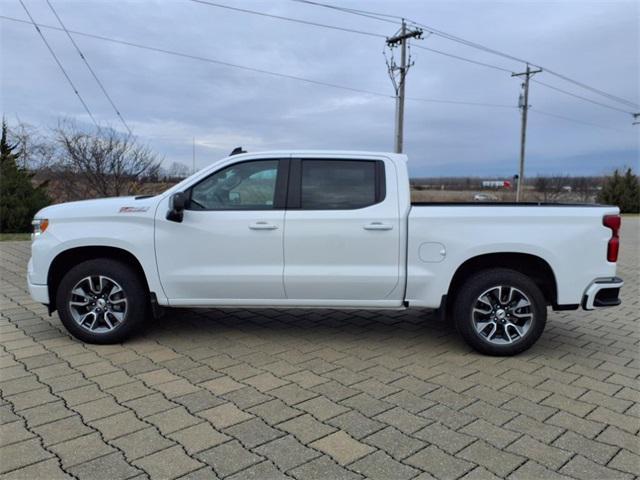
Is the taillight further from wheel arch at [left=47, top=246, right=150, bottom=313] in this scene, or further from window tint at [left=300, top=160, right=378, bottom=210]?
wheel arch at [left=47, top=246, right=150, bottom=313]

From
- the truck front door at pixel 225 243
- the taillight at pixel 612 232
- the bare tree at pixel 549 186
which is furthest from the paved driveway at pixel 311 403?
the bare tree at pixel 549 186

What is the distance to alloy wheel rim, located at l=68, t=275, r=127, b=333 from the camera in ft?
15.2

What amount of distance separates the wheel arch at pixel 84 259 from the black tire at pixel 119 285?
11 centimetres

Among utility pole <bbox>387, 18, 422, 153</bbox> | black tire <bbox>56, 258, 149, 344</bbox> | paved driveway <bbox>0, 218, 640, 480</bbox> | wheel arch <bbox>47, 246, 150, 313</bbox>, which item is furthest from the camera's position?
utility pole <bbox>387, 18, 422, 153</bbox>

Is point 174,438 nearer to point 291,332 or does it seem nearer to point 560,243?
point 291,332

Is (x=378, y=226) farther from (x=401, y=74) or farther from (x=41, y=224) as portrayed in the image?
(x=401, y=74)

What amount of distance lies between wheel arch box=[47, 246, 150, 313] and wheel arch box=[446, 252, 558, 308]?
9.47 feet

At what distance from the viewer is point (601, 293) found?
4438mm

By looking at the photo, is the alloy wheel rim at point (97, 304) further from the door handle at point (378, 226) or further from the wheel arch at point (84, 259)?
the door handle at point (378, 226)

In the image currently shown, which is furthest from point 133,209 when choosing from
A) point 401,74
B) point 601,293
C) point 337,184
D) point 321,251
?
point 401,74

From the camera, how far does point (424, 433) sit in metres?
3.17

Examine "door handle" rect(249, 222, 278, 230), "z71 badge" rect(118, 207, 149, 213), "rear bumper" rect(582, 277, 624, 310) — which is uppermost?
"z71 badge" rect(118, 207, 149, 213)

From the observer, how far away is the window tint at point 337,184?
4613 millimetres

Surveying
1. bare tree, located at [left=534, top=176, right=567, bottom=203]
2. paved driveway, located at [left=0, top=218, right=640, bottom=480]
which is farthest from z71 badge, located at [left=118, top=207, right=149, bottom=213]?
bare tree, located at [left=534, top=176, right=567, bottom=203]
